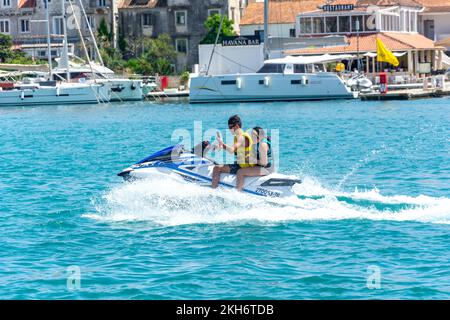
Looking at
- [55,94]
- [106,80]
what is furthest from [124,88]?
[55,94]

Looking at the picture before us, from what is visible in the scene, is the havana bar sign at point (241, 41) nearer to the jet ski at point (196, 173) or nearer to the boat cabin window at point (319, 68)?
the boat cabin window at point (319, 68)

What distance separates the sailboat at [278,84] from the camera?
6362 cm

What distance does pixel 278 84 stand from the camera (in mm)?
64375

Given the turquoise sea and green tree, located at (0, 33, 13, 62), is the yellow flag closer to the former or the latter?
green tree, located at (0, 33, 13, 62)

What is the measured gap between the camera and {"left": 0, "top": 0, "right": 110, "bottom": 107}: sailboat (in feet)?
225

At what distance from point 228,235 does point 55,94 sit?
172 ft

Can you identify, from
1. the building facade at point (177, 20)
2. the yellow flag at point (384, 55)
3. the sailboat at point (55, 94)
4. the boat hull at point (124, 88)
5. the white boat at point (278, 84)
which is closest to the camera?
the white boat at point (278, 84)

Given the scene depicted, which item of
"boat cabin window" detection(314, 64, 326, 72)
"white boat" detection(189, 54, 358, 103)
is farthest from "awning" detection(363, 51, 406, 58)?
"white boat" detection(189, 54, 358, 103)

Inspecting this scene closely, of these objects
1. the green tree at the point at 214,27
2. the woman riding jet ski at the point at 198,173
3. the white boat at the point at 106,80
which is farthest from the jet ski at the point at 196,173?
the green tree at the point at 214,27

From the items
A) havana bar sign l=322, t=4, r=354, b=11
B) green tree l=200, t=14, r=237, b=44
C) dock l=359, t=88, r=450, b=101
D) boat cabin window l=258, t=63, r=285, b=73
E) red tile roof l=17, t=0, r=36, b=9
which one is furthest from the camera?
red tile roof l=17, t=0, r=36, b=9

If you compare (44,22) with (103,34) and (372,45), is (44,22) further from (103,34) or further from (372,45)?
(372,45)

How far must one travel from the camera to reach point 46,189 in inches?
1009

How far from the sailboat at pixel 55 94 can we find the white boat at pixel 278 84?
6.95 meters

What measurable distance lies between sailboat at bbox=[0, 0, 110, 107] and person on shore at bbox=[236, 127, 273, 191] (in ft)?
165
